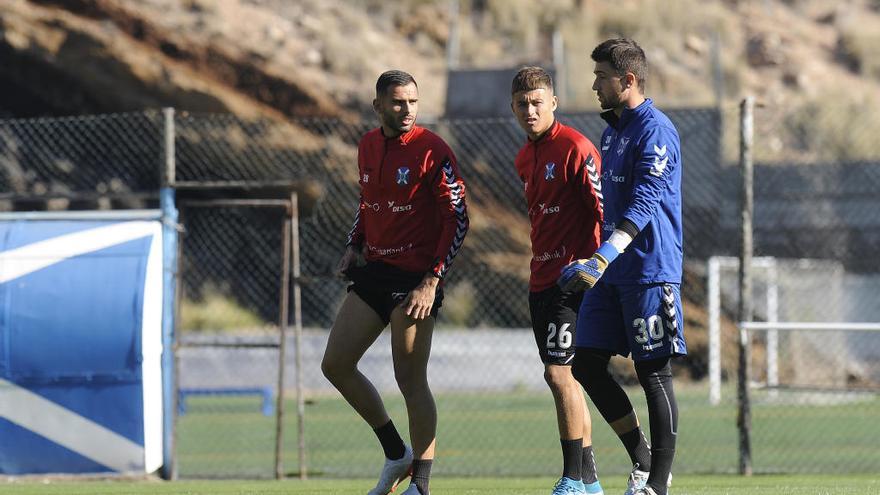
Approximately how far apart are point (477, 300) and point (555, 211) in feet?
50.4

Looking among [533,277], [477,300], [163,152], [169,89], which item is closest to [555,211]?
[533,277]

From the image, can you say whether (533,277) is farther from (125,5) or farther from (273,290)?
(125,5)

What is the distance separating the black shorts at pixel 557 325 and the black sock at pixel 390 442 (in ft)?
3.18

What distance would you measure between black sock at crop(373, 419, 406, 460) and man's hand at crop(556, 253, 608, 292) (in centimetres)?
153

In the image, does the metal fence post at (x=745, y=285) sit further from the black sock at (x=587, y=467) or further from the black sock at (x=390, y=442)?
the black sock at (x=390, y=442)

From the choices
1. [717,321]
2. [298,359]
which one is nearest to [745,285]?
[298,359]

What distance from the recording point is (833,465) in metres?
11.4

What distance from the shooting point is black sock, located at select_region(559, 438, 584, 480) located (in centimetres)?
686

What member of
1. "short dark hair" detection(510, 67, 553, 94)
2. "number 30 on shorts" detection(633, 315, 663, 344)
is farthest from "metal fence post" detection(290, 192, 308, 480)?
"number 30 on shorts" detection(633, 315, 663, 344)

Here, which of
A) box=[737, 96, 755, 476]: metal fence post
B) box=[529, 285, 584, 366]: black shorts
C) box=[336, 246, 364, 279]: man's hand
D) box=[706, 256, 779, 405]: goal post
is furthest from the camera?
box=[706, 256, 779, 405]: goal post

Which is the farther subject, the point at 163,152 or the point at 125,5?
the point at 125,5

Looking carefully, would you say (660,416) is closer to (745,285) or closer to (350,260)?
(350,260)

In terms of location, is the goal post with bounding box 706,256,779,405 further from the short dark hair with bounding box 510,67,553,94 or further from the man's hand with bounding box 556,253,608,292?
the man's hand with bounding box 556,253,608,292

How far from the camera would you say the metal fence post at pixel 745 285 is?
33.4 feet
